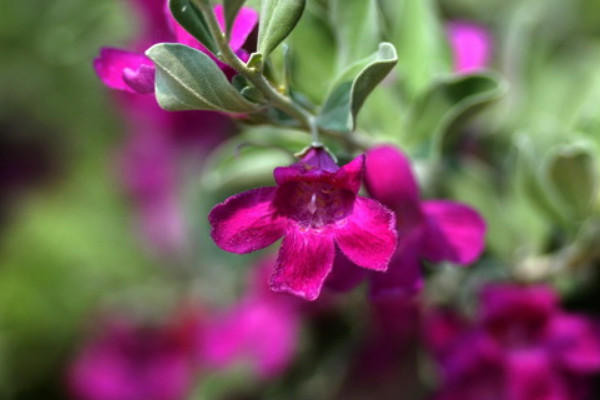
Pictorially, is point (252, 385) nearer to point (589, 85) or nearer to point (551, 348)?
point (551, 348)

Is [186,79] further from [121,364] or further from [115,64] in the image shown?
[121,364]

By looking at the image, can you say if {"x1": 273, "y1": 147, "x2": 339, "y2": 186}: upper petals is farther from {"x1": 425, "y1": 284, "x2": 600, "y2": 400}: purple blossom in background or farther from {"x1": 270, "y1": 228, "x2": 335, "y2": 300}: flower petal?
{"x1": 425, "y1": 284, "x2": 600, "y2": 400}: purple blossom in background

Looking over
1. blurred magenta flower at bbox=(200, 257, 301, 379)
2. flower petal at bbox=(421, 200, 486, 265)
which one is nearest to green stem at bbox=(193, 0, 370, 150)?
flower petal at bbox=(421, 200, 486, 265)

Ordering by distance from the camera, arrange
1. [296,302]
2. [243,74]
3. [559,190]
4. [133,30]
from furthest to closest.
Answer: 1. [133,30]
2. [296,302]
3. [559,190]
4. [243,74]

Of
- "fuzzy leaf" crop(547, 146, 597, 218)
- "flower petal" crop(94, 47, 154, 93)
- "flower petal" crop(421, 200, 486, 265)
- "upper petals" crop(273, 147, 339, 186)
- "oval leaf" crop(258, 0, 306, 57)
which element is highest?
"oval leaf" crop(258, 0, 306, 57)

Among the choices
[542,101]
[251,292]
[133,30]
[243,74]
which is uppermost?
[243,74]

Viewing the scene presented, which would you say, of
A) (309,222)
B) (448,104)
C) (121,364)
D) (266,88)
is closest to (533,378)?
(448,104)

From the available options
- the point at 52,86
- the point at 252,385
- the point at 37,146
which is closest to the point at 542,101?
the point at 252,385
